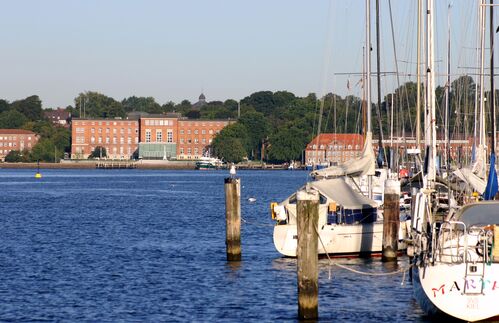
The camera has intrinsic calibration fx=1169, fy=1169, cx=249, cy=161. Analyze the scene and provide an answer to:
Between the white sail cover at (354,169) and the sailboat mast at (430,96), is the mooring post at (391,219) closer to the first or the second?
the sailboat mast at (430,96)

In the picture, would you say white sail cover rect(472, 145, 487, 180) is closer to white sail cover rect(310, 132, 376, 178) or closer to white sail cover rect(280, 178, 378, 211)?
white sail cover rect(310, 132, 376, 178)

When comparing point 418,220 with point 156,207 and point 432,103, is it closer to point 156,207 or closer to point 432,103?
point 432,103

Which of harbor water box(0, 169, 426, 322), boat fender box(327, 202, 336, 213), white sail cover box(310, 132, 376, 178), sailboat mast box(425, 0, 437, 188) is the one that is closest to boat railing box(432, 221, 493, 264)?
harbor water box(0, 169, 426, 322)

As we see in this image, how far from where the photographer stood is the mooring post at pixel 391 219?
3841 cm

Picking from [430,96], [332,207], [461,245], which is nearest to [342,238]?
[332,207]

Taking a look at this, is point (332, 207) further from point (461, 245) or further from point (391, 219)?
point (461, 245)

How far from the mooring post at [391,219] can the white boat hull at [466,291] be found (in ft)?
37.4

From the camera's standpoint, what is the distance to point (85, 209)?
84562 millimetres

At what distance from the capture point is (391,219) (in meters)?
39.0

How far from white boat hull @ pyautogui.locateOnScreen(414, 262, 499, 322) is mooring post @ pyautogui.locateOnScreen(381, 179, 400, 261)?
448 inches

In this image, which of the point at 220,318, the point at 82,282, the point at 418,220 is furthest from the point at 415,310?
the point at 82,282

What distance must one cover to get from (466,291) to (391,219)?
12465 mm

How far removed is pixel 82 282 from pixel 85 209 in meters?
46.6

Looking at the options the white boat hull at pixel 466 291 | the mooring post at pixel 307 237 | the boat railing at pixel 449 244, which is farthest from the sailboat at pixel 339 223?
the white boat hull at pixel 466 291
